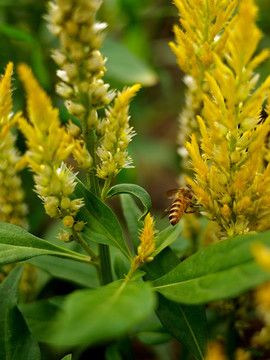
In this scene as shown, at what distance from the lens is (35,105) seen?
74cm

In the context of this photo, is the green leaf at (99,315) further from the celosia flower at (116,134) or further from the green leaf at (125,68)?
the green leaf at (125,68)

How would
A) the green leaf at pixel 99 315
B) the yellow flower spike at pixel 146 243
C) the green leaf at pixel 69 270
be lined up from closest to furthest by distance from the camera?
the green leaf at pixel 99 315 → the yellow flower spike at pixel 146 243 → the green leaf at pixel 69 270

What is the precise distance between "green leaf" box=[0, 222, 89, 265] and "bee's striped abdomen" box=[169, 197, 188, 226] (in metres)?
0.23

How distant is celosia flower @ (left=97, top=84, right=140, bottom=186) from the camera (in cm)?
88

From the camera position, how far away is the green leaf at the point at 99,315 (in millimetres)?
570

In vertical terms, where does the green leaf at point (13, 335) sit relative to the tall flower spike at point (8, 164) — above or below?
below

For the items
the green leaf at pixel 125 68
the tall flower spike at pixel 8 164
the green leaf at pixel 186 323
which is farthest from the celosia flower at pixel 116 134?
the green leaf at pixel 125 68

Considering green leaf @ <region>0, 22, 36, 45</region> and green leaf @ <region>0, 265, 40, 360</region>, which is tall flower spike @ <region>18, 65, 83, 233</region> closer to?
green leaf @ <region>0, 265, 40, 360</region>

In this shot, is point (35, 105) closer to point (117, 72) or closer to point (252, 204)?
point (252, 204)

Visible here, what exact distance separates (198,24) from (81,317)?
743mm

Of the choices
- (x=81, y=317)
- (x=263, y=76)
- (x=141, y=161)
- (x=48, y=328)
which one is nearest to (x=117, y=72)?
(x=263, y=76)

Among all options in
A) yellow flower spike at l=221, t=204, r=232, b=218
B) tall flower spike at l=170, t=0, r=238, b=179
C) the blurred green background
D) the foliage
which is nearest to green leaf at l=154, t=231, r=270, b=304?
the foliage

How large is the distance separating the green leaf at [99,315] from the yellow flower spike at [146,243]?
18 cm

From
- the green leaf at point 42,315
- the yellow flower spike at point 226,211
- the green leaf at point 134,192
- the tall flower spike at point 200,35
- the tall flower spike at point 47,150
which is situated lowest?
the green leaf at point 42,315
